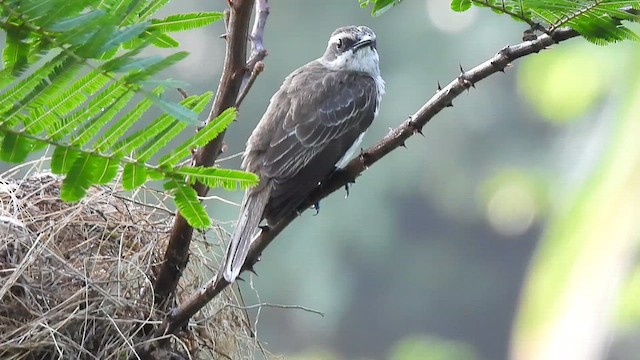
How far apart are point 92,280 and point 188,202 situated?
2.71 feet

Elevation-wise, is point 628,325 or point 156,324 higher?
point 628,325

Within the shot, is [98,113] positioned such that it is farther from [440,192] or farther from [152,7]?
[440,192]

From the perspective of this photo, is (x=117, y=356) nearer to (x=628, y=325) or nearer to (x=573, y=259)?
(x=573, y=259)

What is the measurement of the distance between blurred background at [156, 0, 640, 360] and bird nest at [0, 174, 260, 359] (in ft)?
18.9

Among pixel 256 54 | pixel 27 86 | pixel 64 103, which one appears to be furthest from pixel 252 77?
pixel 27 86

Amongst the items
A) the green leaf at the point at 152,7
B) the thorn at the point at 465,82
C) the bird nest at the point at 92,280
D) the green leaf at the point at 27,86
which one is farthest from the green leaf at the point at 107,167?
the thorn at the point at 465,82

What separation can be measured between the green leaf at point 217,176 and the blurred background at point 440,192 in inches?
272

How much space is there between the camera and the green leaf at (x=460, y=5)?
2.71 metres

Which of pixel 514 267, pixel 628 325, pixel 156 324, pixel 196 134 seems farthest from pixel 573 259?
pixel 196 134

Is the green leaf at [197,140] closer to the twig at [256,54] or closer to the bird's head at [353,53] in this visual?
the twig at [256,54]

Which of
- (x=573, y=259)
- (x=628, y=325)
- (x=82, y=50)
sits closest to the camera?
(x=82, y=50)

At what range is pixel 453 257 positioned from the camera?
10.9 meters

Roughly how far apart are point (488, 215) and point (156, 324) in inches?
317

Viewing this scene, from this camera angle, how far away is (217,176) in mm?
2354
